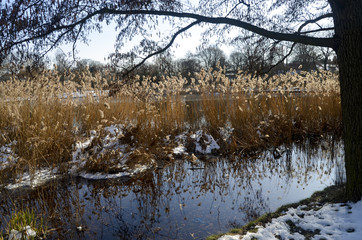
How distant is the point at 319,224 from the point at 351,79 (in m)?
1.44

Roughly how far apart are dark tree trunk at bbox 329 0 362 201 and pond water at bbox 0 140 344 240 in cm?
89

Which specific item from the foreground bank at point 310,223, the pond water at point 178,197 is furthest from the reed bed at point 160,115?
the foreground bank at point 310,223

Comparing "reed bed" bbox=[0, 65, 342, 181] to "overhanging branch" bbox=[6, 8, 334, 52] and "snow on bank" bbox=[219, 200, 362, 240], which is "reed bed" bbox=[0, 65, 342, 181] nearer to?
"overhanging branch" bbox=[6, 8, 334, 52]

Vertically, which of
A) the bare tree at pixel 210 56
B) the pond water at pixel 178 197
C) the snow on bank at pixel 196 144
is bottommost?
the pond water at pixel 178 197

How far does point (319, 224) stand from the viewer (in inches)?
100

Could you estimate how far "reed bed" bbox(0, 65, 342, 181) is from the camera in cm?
507

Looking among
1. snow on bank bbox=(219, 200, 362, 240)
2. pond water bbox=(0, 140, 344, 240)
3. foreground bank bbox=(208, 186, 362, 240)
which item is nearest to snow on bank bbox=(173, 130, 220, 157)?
pond water bbox=(0, 140, 344, 240)

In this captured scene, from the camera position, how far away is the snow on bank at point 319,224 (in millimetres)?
2359

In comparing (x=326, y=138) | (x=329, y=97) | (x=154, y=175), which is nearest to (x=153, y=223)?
(x=154, y=175)

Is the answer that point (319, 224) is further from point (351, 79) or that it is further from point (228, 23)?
point (228, 23)

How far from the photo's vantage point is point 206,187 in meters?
4.05

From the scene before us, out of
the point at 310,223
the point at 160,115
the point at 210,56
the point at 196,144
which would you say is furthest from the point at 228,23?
the point at 210,56

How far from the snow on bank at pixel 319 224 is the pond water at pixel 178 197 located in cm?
42

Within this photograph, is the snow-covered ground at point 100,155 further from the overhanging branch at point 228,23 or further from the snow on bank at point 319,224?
the snow on bank at point 319,224
